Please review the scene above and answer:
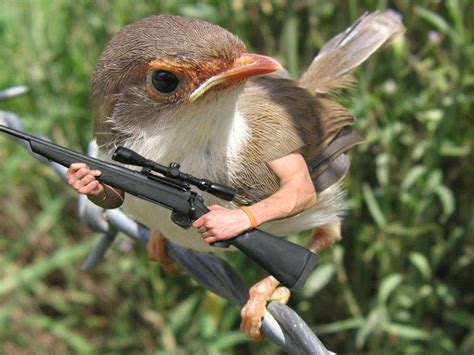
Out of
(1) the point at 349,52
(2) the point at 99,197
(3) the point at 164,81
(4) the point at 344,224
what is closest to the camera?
(2) the point at 99,197

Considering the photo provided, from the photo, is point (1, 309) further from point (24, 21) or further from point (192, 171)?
point (192, 171)

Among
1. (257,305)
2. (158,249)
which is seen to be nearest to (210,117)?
(257,305)

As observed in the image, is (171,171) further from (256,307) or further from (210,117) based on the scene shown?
(256,307)

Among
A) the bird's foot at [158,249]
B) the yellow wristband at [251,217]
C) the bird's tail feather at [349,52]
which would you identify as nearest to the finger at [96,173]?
the yellow wristband at [251,217]

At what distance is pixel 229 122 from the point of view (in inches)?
62.7

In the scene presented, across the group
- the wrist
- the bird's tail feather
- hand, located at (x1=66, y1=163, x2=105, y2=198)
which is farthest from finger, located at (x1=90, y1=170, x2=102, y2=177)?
the bird's tail feather

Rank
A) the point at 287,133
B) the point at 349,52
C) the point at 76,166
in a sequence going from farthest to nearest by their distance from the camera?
the point at 349,52
the point at 287,133
the point at 76,166

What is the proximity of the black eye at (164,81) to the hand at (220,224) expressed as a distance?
31 centimetres

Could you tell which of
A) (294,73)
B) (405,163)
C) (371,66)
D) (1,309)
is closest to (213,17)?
(294,73)

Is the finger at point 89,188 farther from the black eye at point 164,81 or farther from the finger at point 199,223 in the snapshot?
the black eye at point 164,81

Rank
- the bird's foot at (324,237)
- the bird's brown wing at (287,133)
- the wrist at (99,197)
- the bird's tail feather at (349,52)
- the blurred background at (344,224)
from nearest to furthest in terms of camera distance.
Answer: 1. the wrist at (99,197)
2. the bird's brown wing at (287,133)
3. the bird's foot at (324,237)
4. the bird's tail feather at (349,52)
5. the blurred background at (344,224)

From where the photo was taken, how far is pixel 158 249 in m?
2.07

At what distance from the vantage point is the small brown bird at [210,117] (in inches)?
57.6

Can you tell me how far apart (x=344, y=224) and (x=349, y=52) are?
987mm
